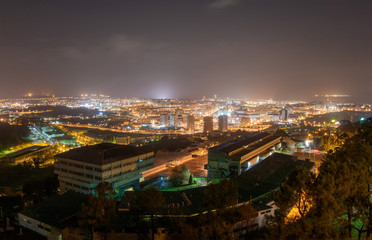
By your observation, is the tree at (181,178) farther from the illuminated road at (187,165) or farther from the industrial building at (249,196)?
the industrial building at (249,196)

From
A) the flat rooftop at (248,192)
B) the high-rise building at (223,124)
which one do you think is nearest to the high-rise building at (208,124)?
the high-rise building at (223,124)

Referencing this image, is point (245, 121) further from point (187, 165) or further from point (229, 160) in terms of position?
point (229, 160)

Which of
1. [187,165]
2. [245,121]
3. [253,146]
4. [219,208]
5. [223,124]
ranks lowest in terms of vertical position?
[187,165]

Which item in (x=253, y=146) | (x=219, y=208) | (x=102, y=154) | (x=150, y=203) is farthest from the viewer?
(x=253, y=146)

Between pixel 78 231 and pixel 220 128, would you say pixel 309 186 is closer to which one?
pixel 78 231

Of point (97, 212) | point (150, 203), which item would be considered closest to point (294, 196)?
point (150, 203)

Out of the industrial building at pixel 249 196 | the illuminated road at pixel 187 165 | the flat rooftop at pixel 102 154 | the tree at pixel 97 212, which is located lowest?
the illuminated road at pixel 187 165

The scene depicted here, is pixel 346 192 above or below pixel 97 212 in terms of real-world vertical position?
above
